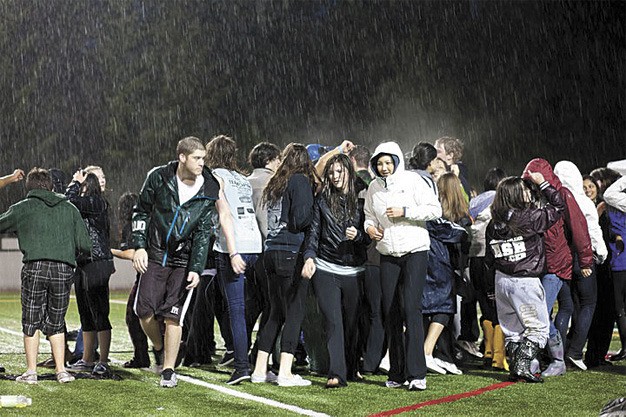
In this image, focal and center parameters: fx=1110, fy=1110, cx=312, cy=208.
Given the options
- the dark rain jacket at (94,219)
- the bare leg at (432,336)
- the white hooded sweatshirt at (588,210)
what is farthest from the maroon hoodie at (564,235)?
the dark rain jacket at (94,219)

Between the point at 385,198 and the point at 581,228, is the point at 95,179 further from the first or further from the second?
the point at 581,228

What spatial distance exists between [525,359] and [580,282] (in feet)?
4.20

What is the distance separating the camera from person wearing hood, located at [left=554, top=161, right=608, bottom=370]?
989 centimetres

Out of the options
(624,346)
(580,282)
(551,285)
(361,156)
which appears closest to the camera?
(551,285)

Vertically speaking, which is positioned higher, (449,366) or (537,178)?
(537,178)

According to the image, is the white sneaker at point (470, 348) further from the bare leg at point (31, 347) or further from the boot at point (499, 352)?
the bare leg at point (31, 347)

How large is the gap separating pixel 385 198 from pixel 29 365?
315cm

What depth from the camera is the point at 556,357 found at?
965 cm

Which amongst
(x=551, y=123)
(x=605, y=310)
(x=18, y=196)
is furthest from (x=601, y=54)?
(x=18, y=196)

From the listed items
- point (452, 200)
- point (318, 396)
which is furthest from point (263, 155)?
point (318, 396)

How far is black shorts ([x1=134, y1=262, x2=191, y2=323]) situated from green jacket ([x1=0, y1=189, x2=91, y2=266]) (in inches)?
28.6

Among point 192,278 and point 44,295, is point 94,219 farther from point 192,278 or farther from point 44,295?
point 192,278

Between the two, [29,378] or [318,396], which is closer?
[318,396]

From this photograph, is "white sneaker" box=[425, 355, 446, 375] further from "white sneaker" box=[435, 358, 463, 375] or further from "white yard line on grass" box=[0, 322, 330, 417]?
"white yard line on grass" box=[0, 322, 330, 417]
